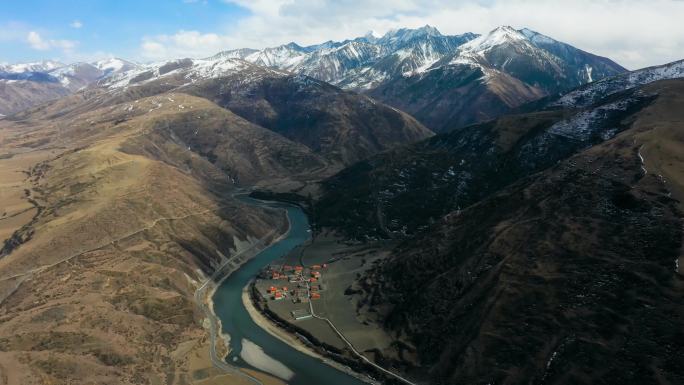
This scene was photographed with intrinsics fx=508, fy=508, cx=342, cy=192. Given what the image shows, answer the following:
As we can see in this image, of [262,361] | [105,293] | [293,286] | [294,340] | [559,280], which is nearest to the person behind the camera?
[559,280]

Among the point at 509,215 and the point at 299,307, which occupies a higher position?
the point at 509,215

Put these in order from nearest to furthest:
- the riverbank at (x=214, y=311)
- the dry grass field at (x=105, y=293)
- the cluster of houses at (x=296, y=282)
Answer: the dry grass field at (x=105, y=293) < the riverbank at (x=214, y=311) < the cluster of houses at (x=296, y=282)

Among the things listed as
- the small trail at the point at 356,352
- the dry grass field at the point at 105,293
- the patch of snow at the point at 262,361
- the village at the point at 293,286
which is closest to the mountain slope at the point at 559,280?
the small trail at the point at 356,352

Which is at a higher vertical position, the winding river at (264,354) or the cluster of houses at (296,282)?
the cluster of houses at (296,282)

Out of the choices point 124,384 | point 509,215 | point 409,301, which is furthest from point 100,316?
point 509,215

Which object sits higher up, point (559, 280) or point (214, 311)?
point (559, 280)

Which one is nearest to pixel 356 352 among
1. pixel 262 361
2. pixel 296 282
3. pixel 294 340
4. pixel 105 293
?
pixel 294 340

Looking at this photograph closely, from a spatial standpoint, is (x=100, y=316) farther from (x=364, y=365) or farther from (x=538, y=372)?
(x=538, y=372)

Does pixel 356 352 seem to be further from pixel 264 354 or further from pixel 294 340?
pixel 264 354

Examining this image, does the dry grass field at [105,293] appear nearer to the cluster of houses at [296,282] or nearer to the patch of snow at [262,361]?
the patch of snow at [262,361]
